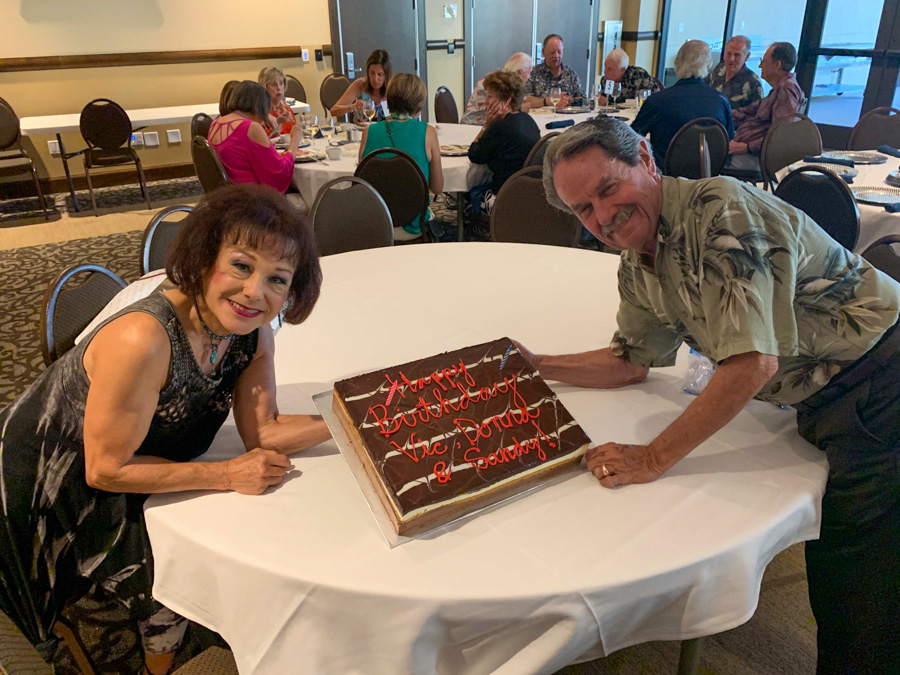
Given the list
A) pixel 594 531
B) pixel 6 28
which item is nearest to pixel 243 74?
pixel 6 28

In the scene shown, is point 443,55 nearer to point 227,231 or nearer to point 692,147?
point 692,147

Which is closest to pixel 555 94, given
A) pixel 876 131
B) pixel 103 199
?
pixel 876 131

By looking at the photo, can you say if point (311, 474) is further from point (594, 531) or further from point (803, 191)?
point (803, 191)

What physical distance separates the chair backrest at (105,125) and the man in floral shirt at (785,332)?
5320 mm

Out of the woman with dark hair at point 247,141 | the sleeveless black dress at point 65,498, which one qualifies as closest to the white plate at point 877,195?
the woman with dark hair at point 247,141

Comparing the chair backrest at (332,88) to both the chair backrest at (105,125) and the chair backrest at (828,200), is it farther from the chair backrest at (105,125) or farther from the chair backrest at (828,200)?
the chair backrest at (828,200)

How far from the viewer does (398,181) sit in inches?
137

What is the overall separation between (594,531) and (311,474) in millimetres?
524

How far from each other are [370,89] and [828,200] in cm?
404

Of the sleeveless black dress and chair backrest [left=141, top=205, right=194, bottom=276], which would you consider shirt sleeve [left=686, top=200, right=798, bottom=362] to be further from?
chair backrest [left=141, top=205, right=194, bottom=276]

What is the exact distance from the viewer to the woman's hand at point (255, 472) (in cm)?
115

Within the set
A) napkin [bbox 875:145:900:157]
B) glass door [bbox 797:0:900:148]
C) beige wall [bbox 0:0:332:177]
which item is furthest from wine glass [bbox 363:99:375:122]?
glass door [bbox 797:0:900:148]

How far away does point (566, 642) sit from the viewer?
96 cm

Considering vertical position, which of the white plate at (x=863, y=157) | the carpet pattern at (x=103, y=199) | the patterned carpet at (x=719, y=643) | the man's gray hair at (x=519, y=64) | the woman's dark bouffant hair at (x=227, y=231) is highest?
the man's gray hair at (x=519, y=64)
